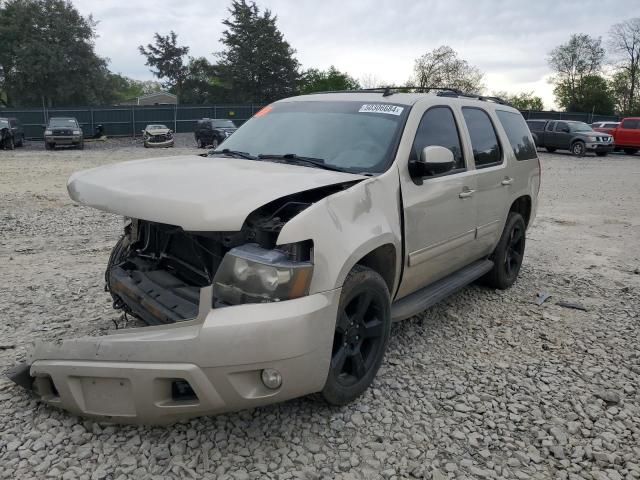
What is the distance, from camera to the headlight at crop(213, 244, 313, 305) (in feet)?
7.96

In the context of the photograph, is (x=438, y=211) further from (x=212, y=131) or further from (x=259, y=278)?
(x=212, y=131)

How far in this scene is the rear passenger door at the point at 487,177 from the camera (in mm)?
4402

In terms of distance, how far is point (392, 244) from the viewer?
10.5 ft

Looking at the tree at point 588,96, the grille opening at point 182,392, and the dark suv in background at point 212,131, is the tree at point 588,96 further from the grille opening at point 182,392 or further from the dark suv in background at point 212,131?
the grille opening at point 182,392

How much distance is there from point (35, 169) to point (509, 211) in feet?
51.6

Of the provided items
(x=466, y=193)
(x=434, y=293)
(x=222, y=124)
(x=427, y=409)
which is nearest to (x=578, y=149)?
(x=222, y=124)

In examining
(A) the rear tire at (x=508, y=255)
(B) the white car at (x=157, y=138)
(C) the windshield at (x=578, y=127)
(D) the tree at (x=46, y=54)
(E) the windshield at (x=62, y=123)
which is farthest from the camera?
(D) the tree at (x=46, y=54)

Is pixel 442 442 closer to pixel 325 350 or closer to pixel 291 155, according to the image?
pixel 325 350

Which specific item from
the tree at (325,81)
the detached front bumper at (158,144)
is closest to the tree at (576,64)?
the tree at (325,81)

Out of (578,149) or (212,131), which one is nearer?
(578,149)

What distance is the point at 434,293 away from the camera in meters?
3.88

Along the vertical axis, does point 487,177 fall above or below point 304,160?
below

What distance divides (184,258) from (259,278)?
88 centimetres

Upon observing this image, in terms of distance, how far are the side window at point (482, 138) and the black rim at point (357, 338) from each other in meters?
1.96
